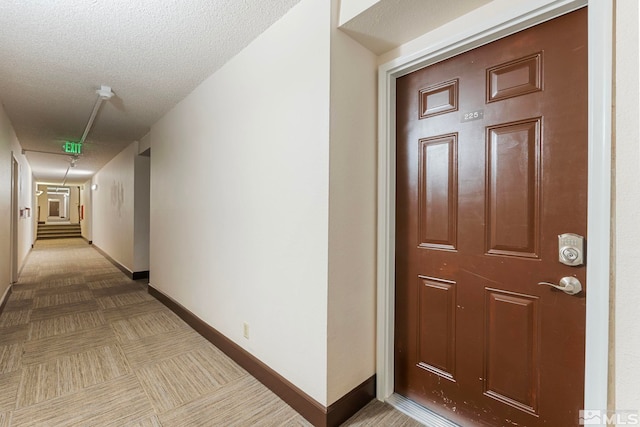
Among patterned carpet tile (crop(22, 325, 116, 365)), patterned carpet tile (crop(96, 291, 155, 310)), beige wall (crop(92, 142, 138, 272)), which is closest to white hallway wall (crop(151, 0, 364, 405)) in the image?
patterned carpet tile (crop(22, 325, 116, 365))

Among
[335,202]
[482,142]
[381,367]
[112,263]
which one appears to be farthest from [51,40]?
[112,263]

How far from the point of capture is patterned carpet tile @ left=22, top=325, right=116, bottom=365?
2.36 metres

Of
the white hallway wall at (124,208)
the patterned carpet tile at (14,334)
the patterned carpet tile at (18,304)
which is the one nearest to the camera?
the patterned carpet tile at (14,334)

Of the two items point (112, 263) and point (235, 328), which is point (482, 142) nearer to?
point (235, 328)

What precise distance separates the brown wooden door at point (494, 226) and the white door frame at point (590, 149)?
0.21 ft

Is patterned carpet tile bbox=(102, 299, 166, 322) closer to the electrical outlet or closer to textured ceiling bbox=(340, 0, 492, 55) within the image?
the electrical outlet

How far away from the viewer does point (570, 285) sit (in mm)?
1215

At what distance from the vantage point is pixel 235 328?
232 centimetres

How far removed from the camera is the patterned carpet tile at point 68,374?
1872 mm

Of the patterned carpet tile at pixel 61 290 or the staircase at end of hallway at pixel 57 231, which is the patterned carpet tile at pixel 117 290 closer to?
the patterned carpet tile at pixel 61 290

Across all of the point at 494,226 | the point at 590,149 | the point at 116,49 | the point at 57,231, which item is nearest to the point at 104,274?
the point at 116,49

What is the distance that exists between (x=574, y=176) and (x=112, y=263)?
26.6 feet

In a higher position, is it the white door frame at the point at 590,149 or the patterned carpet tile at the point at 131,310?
the white door frame at the point at 590,149

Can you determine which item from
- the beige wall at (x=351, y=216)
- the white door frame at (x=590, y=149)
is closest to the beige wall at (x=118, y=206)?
the beige wall at (x=351, y=216)
